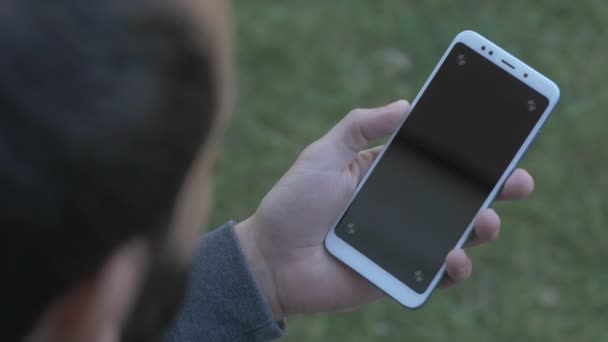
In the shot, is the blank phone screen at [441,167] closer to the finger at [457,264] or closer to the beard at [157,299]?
the finger at [457,264]

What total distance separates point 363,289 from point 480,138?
15.5 inches

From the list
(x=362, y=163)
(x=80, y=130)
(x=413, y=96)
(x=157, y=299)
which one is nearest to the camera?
(x=80, y=130)

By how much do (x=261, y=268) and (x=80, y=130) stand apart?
3.14ft

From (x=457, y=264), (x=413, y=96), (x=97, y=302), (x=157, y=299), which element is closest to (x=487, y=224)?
(x=457, y=264)

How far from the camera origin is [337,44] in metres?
2.79

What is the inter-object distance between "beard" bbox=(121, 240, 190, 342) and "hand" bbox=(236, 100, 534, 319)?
67 centimetres

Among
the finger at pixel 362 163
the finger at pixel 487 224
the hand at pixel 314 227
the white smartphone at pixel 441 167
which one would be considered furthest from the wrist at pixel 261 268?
the finger at pixel 487 224

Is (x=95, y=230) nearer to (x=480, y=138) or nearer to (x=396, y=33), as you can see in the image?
(x=480, y=138)

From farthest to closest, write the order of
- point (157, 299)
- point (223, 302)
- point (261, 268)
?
point (261, 268) → point (223, 302) → point (157, 299)

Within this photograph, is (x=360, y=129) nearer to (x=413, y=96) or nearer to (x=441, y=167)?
(x=441, y=167)

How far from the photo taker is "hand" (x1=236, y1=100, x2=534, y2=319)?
1.64 m

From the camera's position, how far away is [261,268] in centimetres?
165

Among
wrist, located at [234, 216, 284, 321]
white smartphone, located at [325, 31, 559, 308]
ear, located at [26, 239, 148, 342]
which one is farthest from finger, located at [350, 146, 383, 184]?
ear, located at [26, 239, 148, 342]

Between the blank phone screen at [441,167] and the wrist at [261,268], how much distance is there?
167 mm
